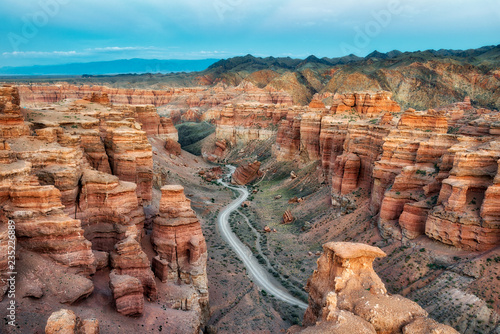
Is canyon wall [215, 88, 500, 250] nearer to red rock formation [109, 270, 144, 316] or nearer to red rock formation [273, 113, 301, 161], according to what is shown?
red rock formation [273, 113, 301, 161]

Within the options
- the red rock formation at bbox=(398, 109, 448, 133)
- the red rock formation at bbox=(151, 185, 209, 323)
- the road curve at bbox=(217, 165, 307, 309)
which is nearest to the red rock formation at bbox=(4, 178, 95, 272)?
the red rock formation at bbox=(151, 185, 209, 323)

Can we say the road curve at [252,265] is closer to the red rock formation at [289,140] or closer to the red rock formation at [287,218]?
the red rock formation at [287,218]

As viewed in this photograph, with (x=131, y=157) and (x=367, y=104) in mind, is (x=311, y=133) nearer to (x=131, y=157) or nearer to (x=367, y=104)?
(x=367, y=104)

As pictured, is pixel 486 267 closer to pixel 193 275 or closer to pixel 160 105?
pixel 193 275

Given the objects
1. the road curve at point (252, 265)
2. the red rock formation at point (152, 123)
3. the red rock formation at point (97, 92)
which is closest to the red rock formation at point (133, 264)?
the road curve at point (252, 265)

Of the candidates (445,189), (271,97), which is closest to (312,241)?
(445,189)
